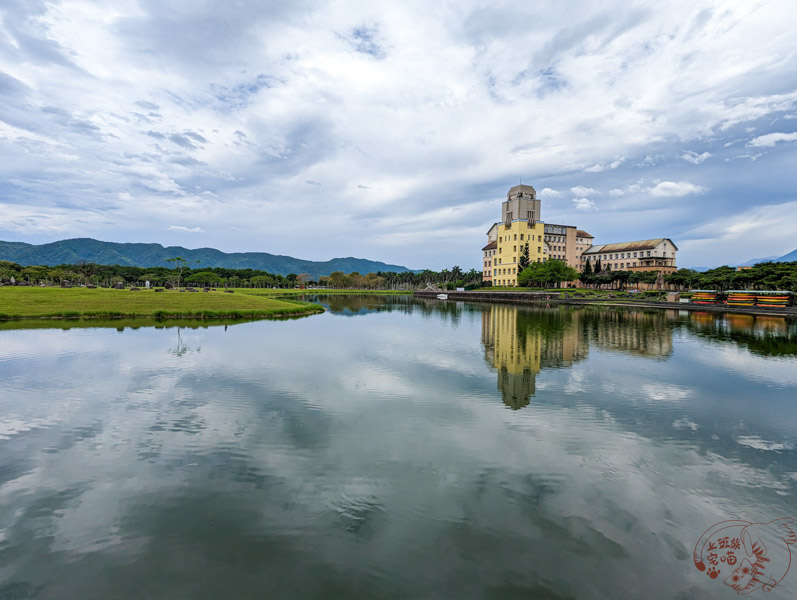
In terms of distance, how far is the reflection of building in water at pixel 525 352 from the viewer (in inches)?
721

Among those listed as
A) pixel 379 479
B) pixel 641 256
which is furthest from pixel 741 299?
pixel 379 479

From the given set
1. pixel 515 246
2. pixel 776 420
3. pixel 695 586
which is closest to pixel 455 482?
pixel 695 586

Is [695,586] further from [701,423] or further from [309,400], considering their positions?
[309,400]

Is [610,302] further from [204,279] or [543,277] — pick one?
[204,279]

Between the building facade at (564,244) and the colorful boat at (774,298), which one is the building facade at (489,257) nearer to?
the building facade at (564,244)

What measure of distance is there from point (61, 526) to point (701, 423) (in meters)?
18.3

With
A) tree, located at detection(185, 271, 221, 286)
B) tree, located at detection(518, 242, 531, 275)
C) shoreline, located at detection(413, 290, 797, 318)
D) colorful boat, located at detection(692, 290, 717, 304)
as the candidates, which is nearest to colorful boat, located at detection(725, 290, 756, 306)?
shoreline, located at detection(413, 290, 797, 318)

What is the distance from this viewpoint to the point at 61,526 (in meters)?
7.59

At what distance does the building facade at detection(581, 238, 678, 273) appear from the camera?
144125mm

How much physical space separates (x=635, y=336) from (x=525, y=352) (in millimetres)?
15416

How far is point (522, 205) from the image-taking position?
451 feet

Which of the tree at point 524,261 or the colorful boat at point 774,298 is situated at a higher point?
the tree at point 524,261

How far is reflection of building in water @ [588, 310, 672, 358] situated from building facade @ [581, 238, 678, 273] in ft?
367

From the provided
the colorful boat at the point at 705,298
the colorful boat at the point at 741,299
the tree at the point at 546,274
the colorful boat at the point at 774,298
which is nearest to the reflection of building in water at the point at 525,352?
the colorful boat at the point at 774,298
